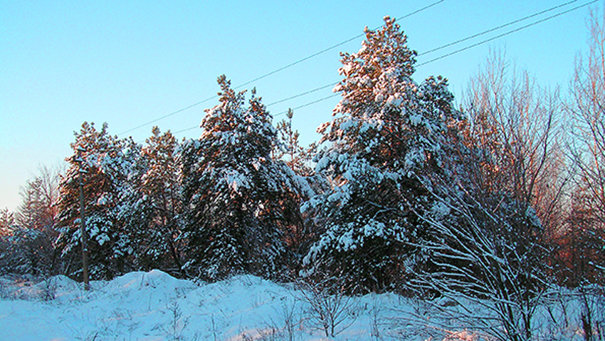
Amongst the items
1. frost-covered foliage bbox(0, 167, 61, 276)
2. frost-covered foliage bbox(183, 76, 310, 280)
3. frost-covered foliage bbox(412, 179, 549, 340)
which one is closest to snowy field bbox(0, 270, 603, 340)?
frost-covered foliage bbox(412, 179, 549, 340)

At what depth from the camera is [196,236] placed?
17750 mm

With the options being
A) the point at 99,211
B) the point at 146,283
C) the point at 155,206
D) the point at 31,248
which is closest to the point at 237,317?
the point at 146,283

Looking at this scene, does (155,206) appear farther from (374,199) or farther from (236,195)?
(374,199)

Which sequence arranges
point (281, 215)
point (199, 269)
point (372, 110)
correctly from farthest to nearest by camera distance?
point (281, 215), point (199, 269), point (372, 110)

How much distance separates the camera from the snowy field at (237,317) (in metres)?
5.35

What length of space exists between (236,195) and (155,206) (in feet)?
27.1

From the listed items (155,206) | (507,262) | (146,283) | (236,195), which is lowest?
(146,283)

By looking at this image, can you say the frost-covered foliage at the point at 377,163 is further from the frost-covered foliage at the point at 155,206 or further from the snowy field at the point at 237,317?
the frost-covered foliage at the point at 155,206

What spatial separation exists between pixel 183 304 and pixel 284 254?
9.62 m

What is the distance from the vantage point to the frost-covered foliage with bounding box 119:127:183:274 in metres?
21.2

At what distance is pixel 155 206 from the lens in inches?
899

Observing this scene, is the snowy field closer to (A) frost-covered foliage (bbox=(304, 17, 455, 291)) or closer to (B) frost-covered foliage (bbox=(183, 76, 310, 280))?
(A) frost-covered foliage (bbox=(304, 17, 455, 291))

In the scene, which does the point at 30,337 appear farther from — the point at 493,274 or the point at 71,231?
the point at 71,231

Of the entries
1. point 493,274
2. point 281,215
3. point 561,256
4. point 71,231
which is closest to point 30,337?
point 493,274
